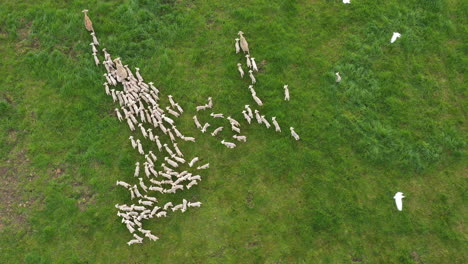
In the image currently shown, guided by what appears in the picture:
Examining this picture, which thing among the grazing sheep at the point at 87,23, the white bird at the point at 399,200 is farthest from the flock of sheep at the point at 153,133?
the grazing sheep at the point at 87,23

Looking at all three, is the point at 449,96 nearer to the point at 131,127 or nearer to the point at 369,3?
the point at 369,3

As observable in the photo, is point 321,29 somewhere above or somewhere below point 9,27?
below

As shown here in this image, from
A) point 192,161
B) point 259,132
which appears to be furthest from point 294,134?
point 192,161

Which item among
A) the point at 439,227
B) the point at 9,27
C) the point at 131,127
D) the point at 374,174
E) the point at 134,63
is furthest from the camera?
the point at 9,27

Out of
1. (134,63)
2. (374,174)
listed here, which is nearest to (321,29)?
(374,174)

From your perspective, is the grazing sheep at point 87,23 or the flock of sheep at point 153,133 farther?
the grazing sheep at point 87,23

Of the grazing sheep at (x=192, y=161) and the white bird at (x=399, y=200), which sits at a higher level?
the grazing sheep at (x=192, y=161)

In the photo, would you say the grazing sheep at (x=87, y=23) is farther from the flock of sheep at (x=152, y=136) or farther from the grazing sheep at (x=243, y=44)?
the grazing sheep at (x=243, y=44)
